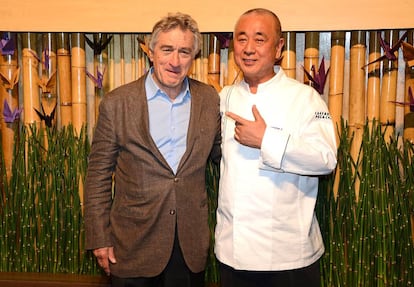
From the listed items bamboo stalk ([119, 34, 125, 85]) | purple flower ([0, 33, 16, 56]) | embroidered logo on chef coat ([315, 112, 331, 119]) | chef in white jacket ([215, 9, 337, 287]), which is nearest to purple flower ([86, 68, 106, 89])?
bamboo stalk ([119, 34, 125, 85])

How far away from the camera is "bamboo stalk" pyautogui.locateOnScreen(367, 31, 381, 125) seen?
2.20 metres

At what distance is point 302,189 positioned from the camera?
1.61 metres

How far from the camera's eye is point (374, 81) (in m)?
2.21

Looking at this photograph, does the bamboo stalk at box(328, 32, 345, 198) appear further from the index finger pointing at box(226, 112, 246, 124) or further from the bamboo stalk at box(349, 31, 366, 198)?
the index finger pointing at box(226, 112, 246, 124)

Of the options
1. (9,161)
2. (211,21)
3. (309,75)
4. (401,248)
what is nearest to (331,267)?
(401,248)

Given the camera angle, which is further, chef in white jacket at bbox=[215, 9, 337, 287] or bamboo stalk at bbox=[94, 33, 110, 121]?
bamboo stalk at bbox=[94, 33, 110, 121]

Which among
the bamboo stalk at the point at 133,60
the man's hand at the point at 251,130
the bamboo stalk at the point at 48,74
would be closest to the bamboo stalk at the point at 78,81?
the bamboo stalk at the point at 48,74

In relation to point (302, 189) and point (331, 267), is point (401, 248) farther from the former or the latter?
point (302, 189)

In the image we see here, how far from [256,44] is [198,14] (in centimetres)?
70

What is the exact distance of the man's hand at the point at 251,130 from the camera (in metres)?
1.52

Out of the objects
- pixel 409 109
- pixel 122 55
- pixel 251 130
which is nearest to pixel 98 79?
pixel 122 55

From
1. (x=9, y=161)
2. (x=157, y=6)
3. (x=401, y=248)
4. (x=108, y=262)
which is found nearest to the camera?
(x=108, y=262)

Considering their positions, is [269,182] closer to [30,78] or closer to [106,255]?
[106,255]

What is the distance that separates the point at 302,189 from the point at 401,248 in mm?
760
